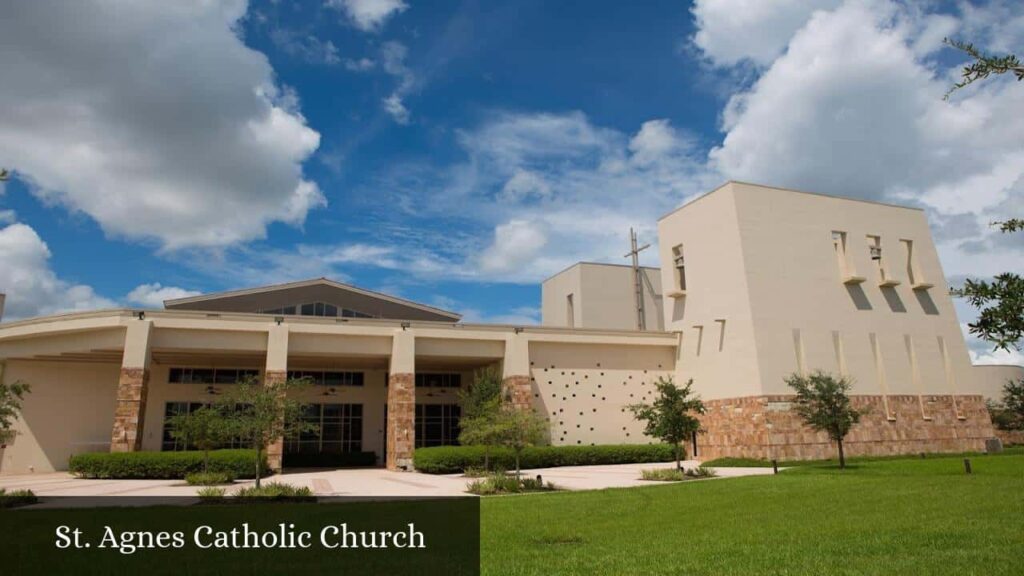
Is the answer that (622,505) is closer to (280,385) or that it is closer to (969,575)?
(969,575)

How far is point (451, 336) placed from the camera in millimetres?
30312

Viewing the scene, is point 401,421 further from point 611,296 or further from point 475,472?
point 611,296

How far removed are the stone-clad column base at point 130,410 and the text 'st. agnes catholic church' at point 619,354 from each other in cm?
6

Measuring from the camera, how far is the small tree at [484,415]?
818 inches

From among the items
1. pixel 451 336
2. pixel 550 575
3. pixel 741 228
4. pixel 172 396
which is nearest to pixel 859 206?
pixel 741 228

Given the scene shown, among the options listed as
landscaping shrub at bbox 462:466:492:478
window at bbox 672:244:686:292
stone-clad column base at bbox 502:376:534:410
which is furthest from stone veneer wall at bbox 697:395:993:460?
landscaping shrub at bbox 462:466:492:478

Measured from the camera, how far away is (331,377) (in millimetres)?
33906

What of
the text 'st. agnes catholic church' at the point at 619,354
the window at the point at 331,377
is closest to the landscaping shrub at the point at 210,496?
the text 'st. agnes catholic church' at the point at 619,354

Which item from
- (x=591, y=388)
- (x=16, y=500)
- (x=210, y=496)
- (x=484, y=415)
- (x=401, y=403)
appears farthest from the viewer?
(x=591, y=388)

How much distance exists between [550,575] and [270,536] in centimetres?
546

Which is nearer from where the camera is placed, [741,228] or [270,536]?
[270,536]

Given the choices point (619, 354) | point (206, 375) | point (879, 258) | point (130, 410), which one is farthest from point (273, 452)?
point (879, 258)

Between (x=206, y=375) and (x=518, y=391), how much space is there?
54.3 ft

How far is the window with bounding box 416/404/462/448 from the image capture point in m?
34.2
